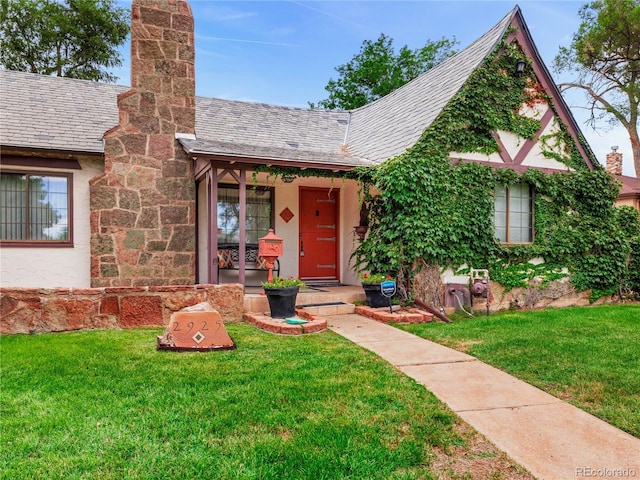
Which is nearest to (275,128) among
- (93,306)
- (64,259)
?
(64,259)

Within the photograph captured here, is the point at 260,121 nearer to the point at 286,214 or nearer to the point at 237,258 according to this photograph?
the point at 286,214

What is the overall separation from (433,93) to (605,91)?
16600mm

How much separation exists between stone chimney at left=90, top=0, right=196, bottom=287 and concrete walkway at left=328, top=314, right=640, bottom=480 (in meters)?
4.79

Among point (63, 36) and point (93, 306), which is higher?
point (63, 36)

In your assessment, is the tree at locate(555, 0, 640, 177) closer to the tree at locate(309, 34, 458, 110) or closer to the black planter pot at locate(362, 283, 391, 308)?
the tree at locate(309, 34, 458, 110)

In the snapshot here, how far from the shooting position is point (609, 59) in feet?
64.8

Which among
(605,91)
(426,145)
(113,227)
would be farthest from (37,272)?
Result: (605,91)

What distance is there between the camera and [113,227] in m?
7.58

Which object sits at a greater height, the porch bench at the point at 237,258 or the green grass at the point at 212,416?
the porch bench at the point at 237,258

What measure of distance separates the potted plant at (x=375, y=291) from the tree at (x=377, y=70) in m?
17.0

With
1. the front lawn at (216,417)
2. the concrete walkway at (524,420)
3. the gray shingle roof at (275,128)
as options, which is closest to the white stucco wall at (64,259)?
the gray shingle roof at (275,128)

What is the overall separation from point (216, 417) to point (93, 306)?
12.0 feet

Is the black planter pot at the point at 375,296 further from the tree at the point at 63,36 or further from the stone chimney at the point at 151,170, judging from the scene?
the tree at the point at 63,36

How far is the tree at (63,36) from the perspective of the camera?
700 inches
